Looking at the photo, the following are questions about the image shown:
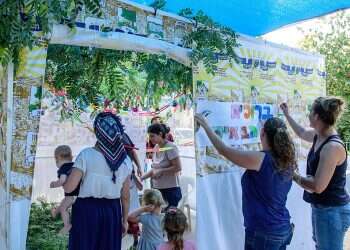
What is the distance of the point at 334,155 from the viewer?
10.4 ft

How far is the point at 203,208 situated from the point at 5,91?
5.70ft

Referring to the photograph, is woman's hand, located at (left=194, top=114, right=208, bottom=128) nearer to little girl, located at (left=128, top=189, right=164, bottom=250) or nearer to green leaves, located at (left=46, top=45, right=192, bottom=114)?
green leaves, located at (left=46, top=45, right=192, bottom=114)

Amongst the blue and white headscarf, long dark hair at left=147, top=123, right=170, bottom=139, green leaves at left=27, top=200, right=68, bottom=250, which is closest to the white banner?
the blue and white headscarf

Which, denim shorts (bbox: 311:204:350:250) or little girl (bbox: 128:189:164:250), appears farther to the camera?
little girl (bbox: 128:189:164:250)

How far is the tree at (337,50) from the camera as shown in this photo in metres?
11.2

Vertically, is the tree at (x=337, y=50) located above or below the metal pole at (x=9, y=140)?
above

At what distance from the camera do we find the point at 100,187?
3227 millimetres

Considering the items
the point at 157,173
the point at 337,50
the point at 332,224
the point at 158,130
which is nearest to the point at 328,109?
the point at 332,224

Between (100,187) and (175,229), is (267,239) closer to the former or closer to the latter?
(175,229)

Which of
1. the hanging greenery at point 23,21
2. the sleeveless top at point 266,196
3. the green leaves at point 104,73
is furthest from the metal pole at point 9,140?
the sleeveless top at point 266,196

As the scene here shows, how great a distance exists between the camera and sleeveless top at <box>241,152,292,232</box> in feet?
9.50

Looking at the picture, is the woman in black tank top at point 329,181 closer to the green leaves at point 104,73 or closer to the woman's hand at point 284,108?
the woman's hand at point 284,108

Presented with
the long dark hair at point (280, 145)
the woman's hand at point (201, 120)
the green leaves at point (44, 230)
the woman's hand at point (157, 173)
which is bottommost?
the green leaves at point (44, 230)

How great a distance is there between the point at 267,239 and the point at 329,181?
629 millimetres
